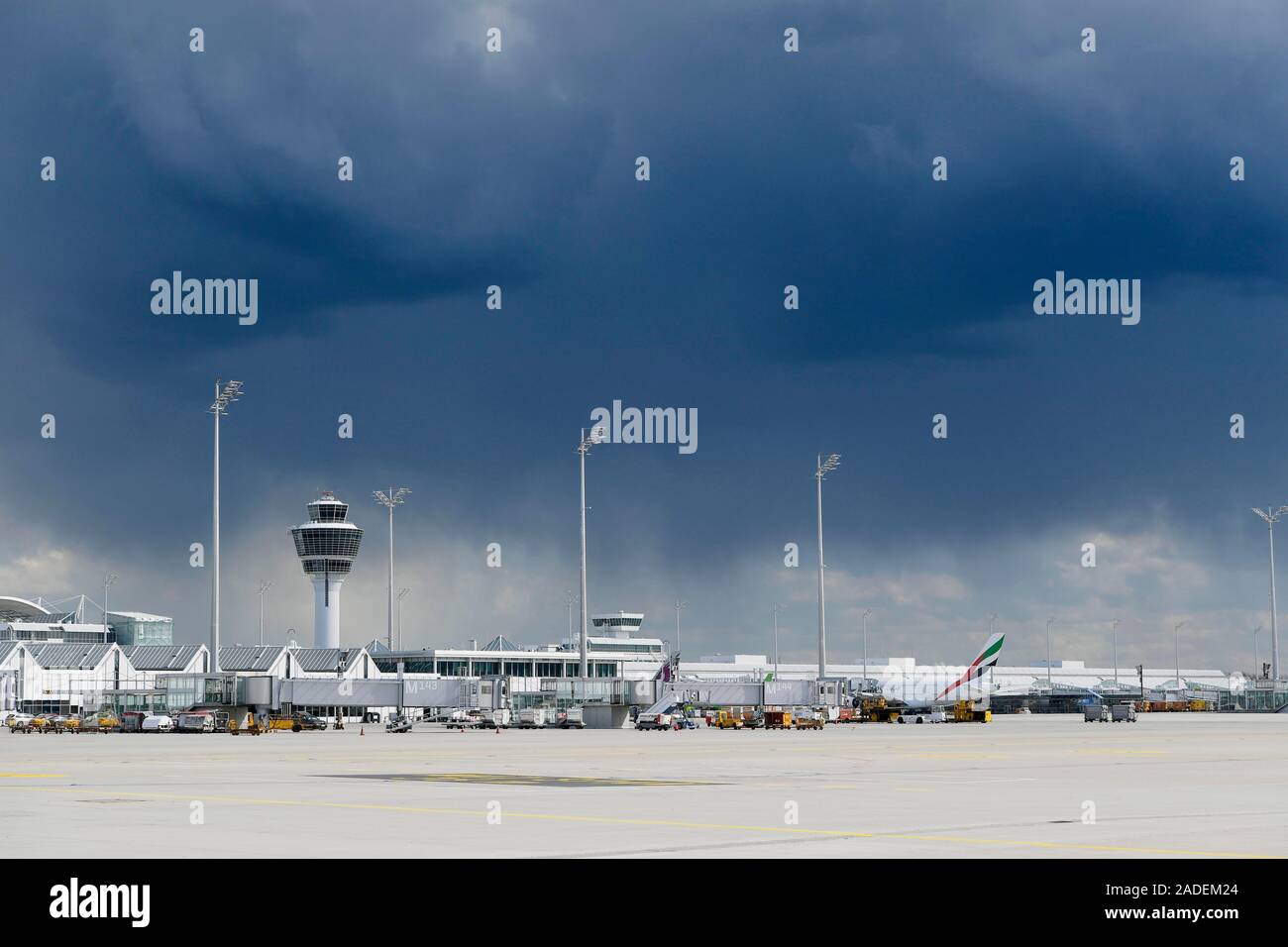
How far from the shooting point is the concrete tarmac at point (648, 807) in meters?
23.5

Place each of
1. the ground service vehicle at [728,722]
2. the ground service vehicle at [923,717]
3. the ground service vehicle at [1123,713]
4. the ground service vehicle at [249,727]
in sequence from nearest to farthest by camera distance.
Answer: the ground service vehicle at [249,727] < the ground service vehicle at [728,722] < the ground service vehicle at [1123,713] < the ground service vehicle at [923,717]

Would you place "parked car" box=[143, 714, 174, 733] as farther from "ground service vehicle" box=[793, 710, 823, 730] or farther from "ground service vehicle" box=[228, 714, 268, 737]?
"ground service vehicle" box=[793, 710, 823, 730]

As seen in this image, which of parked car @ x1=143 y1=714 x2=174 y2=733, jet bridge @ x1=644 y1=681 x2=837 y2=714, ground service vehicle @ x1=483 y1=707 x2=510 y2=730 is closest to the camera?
parked car @ x1=143 y1=714 x2=174 y2=733

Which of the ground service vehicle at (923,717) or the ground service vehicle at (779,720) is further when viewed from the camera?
the ground service vehicle at (923,717)

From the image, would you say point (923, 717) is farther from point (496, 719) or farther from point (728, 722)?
point (496, 719)

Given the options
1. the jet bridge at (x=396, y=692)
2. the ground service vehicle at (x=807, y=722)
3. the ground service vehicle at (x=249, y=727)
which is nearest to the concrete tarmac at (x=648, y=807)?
the ground service vehicle at (x=249, y=727)

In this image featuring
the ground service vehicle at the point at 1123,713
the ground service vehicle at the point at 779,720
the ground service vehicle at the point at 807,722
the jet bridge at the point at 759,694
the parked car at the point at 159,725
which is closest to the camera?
the parked car at the point at 159,725

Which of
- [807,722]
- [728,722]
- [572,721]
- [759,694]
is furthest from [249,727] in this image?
[759,694]

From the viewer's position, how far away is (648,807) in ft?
Answer: 107

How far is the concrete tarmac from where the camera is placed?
23.5 meters

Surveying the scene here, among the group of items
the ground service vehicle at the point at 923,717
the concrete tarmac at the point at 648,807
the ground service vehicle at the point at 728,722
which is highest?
the concrete tarmac at the point at 648,807

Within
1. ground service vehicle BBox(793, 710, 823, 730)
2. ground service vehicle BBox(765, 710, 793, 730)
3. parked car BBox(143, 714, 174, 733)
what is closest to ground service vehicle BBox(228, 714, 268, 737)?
parked car BBox(143, 714, 174, 733)

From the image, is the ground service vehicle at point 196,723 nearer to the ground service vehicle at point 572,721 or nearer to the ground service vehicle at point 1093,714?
the ground service vehicle at point 572,721
